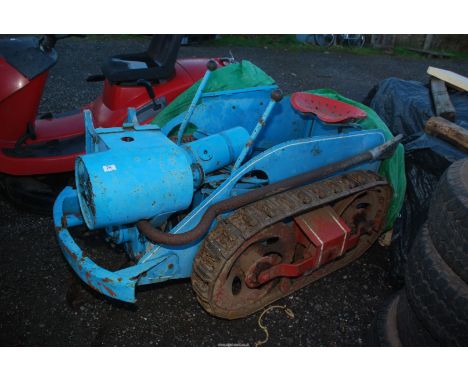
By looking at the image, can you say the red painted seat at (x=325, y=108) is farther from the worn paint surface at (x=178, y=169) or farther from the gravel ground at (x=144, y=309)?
the gravel ground at (x=144, y=309)

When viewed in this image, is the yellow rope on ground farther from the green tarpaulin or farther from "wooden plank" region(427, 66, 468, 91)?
"wooden plank" region(427, 66, 468, 91)

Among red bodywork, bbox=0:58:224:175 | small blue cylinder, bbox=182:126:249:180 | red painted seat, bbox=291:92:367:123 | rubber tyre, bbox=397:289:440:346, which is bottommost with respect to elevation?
rubber tyre, bbox=397:289:440:346

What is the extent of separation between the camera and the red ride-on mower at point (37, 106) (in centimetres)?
300

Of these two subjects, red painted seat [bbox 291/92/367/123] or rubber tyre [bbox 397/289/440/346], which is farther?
red painted seat [bbox 291/92/367/123]

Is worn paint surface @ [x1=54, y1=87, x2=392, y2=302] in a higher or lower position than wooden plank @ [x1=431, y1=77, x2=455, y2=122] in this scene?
lower

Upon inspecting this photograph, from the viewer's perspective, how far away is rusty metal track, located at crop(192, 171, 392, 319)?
2189mm

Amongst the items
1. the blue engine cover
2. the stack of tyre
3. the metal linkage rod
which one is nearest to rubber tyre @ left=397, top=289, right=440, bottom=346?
the stack of tyre

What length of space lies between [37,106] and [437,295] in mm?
2989

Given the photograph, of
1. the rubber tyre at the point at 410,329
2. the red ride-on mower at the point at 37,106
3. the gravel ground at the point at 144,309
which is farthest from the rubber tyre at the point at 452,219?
the red ride-on mower at the point at 37,106

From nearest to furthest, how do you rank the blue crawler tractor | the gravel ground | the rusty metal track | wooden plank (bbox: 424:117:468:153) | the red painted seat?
the blue crawler tractor, the rusty metal track, the gravel ground, the red painted seat, wooden plank (bbox: 424:117:468:153)

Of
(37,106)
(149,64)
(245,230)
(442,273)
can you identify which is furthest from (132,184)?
(149,64)

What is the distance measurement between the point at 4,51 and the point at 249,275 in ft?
7.90

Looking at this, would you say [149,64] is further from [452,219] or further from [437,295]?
[437,295]

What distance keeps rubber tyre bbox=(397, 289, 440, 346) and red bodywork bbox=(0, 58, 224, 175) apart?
7.35 feet
